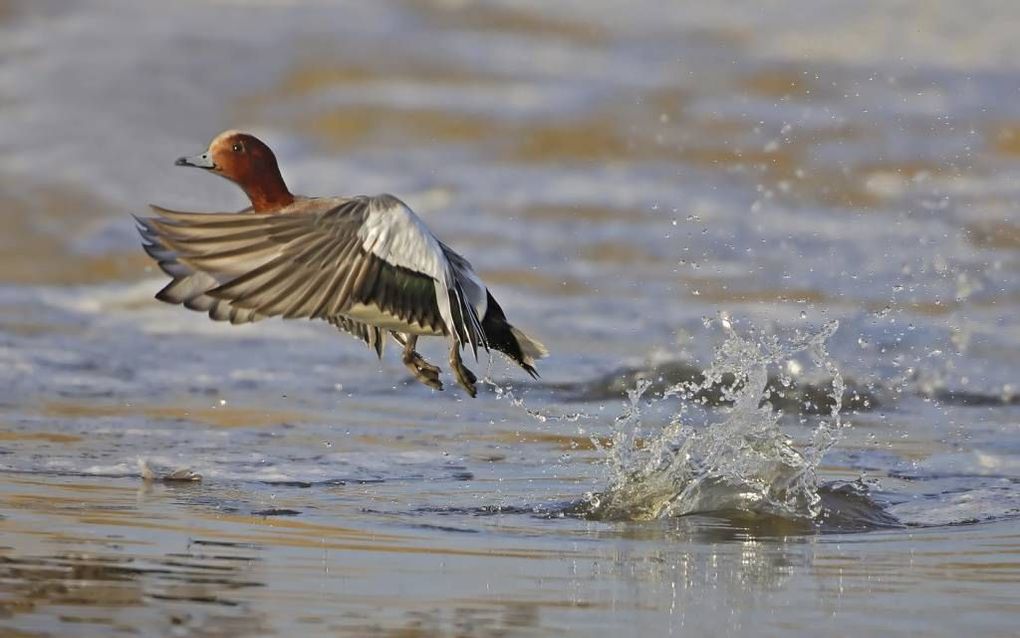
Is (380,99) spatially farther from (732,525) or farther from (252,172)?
(732,525)

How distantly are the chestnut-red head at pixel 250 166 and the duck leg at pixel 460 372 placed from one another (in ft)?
2.26

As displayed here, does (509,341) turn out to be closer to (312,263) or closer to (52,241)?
(312,263)

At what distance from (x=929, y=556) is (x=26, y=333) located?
5.73 metres

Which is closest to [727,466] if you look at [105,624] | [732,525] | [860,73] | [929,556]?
[732,525]

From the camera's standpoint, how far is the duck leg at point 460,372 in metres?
5.69

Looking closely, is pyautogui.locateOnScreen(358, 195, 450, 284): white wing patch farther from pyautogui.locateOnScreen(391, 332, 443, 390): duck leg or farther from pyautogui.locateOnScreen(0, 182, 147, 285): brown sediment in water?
pyautogui.locateOnScreen(0, 182, 147, 285): brown sediment in water

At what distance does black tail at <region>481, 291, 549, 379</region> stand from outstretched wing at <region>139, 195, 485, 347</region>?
601 mm

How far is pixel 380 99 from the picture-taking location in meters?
13.7

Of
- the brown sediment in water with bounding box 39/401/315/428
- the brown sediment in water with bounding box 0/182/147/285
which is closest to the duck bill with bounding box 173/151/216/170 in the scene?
the brown sediment in water with bounding box 39/401/315/428

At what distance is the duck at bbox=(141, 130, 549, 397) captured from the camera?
4.98 meters

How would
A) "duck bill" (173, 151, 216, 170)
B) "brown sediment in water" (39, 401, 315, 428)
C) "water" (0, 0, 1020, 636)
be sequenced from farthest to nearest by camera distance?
1. "brown sediment in water" (39, 401, 315, 428)
2. "duck bill" (173, 151, 216, 170)
3. "water" (0, 0, 1020, 636)

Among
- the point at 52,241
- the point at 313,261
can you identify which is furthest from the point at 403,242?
the point at 52,241

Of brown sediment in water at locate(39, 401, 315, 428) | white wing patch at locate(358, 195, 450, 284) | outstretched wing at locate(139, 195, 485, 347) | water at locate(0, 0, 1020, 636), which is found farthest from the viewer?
brown sediment in water at locate(39, 401, 315, 428)

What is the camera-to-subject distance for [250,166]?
18.6 feet
